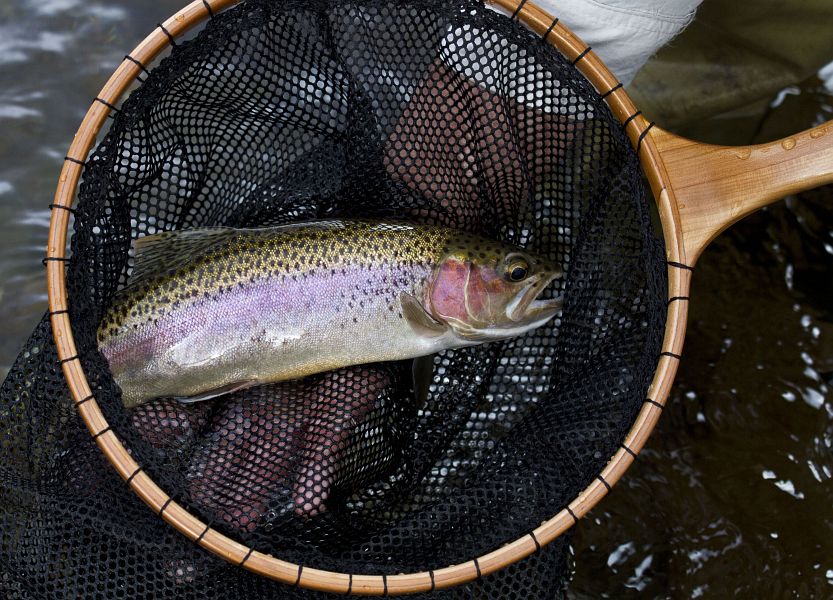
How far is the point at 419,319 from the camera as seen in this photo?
2.52 metres

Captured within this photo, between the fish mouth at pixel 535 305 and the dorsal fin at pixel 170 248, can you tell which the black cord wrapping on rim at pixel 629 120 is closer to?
the fish mouth at pixel 535 305

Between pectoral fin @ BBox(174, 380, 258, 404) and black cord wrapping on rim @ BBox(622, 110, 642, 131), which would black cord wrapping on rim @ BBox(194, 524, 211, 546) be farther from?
black cord wrapping on rim @ BBox(622, 110, 642, 131)

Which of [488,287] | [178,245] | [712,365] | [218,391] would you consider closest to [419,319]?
[488,287]

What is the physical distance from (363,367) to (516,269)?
629 millimetres

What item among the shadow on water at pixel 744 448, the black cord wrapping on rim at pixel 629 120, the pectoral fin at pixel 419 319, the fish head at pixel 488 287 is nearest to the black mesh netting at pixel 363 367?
the black cord wrapping on rim at pixel 629 120

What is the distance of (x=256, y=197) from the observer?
2.69 meters

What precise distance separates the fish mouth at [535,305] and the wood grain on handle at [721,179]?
1.60ft

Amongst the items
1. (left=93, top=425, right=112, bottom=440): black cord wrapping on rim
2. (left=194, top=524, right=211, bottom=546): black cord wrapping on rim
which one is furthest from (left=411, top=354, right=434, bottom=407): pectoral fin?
(left=93, top=425, right=112, bottom=440): black cord wrapping on rim

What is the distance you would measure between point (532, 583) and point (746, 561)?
1133 millimetres

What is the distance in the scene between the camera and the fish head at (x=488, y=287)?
2.51m

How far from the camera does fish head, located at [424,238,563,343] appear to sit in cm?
251

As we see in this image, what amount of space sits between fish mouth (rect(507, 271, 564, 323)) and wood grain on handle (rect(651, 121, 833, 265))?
49 centimetres

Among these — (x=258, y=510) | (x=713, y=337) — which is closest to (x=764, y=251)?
(x=713, y=337)

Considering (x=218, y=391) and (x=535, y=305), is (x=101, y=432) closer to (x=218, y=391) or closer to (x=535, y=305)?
A: (x=218, y=391)
